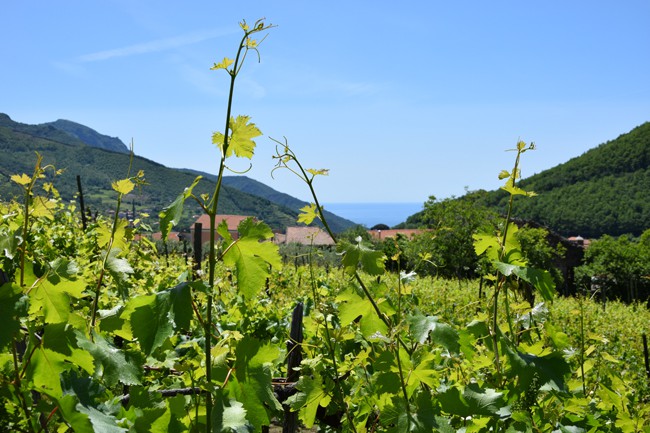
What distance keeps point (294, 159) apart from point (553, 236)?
1891 inches

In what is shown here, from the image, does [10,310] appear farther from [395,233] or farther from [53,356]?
[395,233]

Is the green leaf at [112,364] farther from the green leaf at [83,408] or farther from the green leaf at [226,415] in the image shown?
the green leaf at [226,415]

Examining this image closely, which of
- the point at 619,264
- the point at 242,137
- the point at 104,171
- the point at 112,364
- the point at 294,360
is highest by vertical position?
the point at 104,171

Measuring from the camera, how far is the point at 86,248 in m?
4.63

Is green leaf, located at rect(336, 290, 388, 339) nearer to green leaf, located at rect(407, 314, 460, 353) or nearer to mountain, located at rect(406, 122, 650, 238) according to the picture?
green leaf, located at rect(407, 314, 460, 353)

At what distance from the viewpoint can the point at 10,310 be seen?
2.78 ft

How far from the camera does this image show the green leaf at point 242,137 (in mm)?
955

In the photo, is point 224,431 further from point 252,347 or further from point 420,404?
point 420,404

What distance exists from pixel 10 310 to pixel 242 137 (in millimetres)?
465

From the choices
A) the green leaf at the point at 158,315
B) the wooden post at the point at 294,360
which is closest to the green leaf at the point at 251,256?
the green leaf at the point at 158,315

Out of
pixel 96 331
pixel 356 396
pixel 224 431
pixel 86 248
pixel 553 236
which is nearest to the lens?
pixel 224 431

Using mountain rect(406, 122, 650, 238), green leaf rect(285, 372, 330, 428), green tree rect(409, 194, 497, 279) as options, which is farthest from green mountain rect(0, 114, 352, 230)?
green leaf rect(285, 372, 330, 428)

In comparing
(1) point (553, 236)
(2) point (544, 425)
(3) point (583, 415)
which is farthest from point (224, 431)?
(1) point (553, 236)

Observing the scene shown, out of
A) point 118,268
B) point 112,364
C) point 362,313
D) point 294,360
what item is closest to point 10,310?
point 112,364
